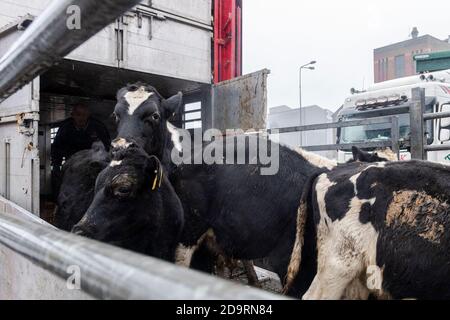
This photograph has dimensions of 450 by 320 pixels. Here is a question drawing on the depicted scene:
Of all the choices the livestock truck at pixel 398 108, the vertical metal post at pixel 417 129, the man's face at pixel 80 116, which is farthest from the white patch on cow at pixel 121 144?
the livestock truck at pixel 398 108

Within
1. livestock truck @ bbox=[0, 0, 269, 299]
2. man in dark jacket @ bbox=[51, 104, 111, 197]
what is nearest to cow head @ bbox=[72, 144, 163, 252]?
livestock truck @ bbox=[0, 0, 269, 299]

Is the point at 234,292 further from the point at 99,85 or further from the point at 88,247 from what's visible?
the point at 99,85

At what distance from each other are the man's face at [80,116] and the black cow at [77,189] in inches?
44.8

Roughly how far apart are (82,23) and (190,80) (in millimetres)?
4898

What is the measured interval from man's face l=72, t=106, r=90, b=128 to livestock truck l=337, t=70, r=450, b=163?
4484 millimetres

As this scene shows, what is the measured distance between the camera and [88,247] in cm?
76

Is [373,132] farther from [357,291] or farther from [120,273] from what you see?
[120,273]

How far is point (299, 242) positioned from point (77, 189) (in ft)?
10.9

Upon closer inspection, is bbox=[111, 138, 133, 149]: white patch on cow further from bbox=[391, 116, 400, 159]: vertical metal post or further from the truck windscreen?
the truck windscreen

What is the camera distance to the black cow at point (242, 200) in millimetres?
3396

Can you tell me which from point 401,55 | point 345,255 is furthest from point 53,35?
point 401,55

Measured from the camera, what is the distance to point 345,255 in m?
2.50
